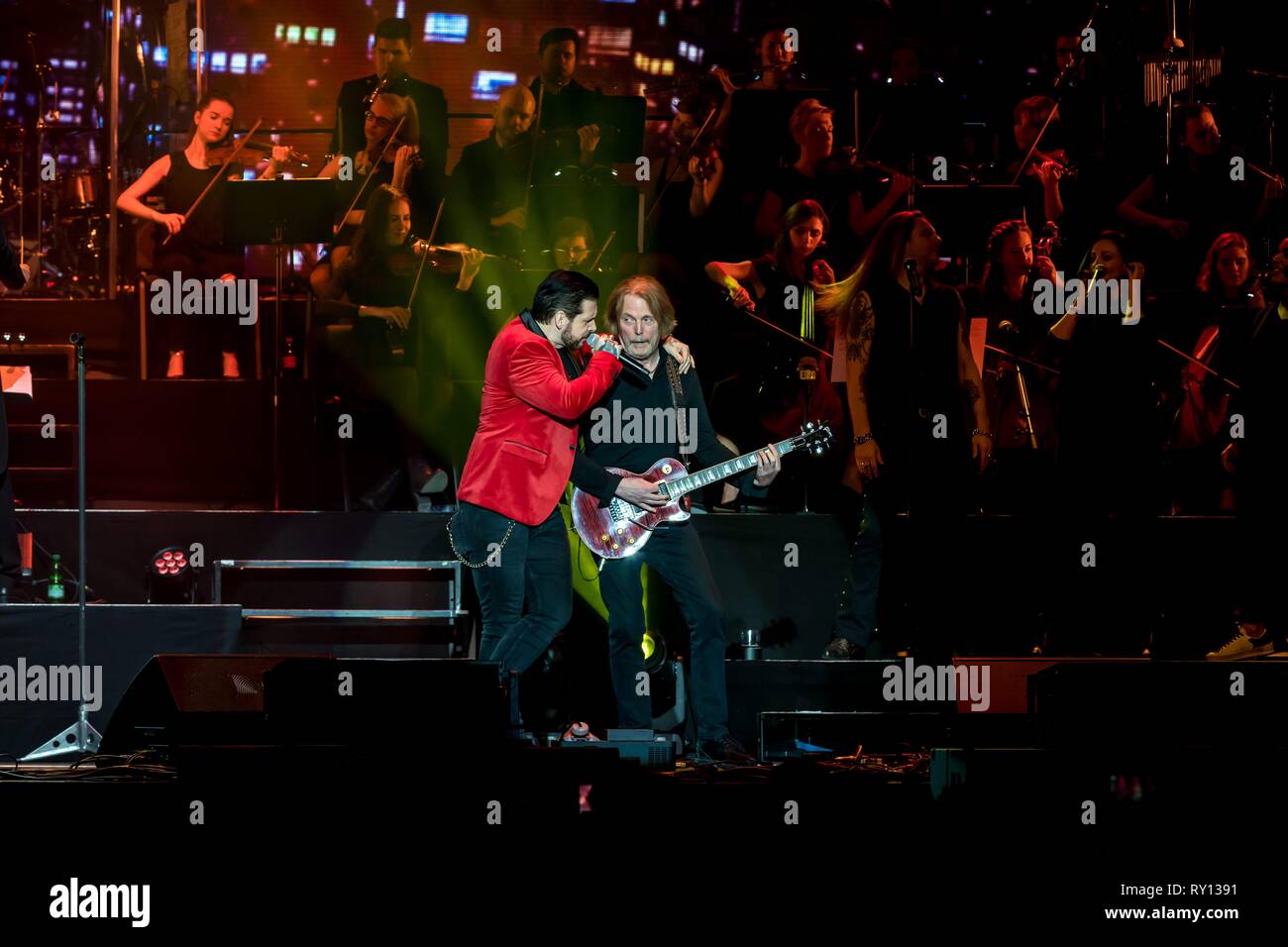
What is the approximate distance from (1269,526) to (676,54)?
5829mm

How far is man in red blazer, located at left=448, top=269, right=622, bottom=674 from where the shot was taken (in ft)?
16.3

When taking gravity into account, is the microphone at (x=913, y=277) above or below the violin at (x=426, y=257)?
below

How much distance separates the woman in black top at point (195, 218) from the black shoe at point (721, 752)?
384 centimetres

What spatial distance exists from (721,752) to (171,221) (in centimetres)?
433

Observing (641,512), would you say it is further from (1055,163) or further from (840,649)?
(1055,163)

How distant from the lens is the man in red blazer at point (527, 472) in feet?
16.3

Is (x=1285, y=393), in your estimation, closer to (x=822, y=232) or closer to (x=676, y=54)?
(x=822, y=232)

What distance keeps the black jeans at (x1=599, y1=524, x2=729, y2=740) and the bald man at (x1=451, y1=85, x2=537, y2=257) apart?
2.89 metres

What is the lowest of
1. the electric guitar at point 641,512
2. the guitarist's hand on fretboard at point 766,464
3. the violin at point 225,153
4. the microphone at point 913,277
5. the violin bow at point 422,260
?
the electric guitar at point 641,512

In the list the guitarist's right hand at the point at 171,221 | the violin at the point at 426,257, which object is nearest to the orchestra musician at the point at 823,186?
the violin at the point at 426,257

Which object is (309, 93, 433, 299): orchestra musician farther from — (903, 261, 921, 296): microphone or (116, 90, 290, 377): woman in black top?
(903, 261, 921, 296): microphone

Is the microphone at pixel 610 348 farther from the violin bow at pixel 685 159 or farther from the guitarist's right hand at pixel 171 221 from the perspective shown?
the guitarist's right hand at pixel 171 221

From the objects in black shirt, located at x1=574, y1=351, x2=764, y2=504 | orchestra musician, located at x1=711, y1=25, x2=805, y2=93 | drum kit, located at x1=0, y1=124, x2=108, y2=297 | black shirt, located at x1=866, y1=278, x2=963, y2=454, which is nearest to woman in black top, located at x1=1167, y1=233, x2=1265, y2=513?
black shirt, located at x1=866, y1=278, x2=963, y2=454

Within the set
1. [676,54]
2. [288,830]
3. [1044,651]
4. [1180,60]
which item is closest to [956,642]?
[1044,651]
